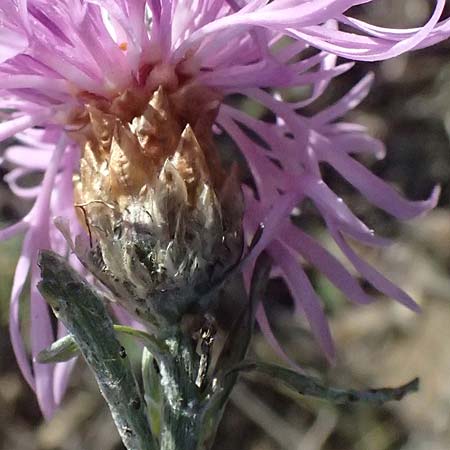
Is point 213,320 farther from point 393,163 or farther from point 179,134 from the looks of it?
point 393,163

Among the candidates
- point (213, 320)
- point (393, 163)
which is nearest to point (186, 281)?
point (213, 320)

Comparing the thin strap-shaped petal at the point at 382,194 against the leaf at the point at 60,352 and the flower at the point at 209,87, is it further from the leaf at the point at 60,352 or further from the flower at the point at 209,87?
the leaf at the point at 60,352

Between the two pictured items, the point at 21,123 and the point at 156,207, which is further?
the point at 21,123

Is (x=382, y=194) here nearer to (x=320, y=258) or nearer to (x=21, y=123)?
(x=320, y=258)

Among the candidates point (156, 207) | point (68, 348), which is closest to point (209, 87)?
point (156, 207)

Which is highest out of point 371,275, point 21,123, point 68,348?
point 21,123

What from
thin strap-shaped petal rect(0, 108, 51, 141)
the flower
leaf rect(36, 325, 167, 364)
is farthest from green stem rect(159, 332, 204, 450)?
thin strap-shaped petal rect(0, 108, 51, 141)
